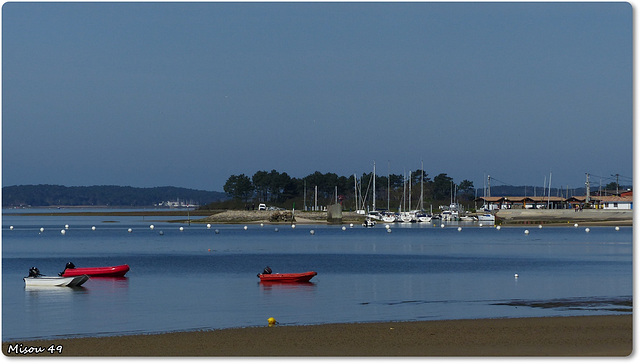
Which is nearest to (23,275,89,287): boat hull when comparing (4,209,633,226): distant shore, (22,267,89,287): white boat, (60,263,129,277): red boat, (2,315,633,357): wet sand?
(22,267,89,287): white boat

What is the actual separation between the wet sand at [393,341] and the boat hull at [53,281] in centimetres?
1742

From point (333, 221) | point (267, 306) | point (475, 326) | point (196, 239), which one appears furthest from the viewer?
point (333, 221)

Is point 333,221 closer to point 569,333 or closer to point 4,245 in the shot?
point 4,245

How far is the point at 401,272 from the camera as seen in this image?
173 feet

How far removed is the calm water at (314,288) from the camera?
30.6 m

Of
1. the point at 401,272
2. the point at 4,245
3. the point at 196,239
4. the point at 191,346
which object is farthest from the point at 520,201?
the point at 191,346

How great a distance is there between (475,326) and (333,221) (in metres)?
126

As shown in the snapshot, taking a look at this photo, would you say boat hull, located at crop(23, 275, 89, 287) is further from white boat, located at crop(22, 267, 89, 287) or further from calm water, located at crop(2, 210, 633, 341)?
calm water, located at crop(2, 210, 633, 341)

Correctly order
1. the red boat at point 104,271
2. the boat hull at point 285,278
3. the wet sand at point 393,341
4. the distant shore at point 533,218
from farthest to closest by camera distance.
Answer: the distant shore at point 533,218, the red boat at point 104,271, the boat hull at point 285,278, the wet sand at point 393,341

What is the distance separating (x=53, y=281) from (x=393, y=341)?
23.8 meters

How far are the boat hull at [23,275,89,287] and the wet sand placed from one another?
1742cm

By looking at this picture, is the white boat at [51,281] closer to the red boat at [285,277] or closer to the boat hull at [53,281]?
the boat hull at [53,281]

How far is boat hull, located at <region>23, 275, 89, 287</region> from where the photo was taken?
4128 cm

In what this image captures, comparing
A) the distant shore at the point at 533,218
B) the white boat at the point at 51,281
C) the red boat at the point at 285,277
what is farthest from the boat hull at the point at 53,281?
the distant shore at the point at 533,218
